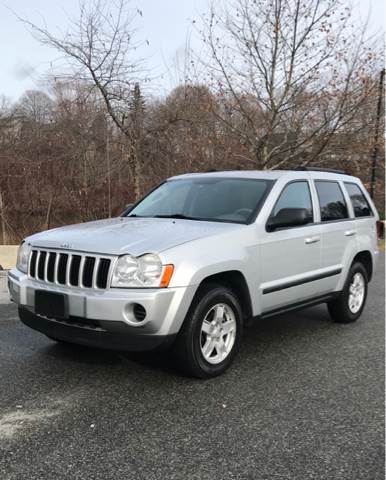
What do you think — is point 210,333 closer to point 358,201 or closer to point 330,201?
point 330,201

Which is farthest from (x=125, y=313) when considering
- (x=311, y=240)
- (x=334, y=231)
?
(x=334, y=231)

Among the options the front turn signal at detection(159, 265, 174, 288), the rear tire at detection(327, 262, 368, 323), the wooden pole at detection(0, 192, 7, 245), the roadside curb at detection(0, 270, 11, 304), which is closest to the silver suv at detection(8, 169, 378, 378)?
the front turn signal at detection(159, 265, 174, 288)

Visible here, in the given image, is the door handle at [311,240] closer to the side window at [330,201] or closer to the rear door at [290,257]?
the rear door at [290,257]

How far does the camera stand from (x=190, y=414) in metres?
3.52

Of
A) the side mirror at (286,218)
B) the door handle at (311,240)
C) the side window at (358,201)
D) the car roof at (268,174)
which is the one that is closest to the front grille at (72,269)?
the side mirror at (286,218)

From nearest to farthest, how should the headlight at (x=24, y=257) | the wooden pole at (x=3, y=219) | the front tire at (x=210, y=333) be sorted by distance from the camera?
the front tire at (x=210, y=333)
the headlight at (x=24, y=257)
the wooden pole at (x=3, y=219)

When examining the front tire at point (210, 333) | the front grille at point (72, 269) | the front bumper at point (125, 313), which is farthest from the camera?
the front tire at point (210, 333)

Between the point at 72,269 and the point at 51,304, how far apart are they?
0.32 metres

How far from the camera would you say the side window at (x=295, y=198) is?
5.03m

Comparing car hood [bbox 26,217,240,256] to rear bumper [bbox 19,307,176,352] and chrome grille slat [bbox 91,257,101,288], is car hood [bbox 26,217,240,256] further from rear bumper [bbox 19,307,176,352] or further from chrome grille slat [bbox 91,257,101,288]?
A: rear bumper [bbox 19,307,176,352]

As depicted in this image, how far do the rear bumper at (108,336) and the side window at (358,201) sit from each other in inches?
140

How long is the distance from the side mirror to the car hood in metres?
0.43

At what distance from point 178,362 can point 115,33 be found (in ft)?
35.0

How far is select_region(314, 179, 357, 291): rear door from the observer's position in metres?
5.59
